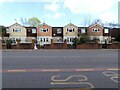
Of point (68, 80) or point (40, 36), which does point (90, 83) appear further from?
point (40, 36)

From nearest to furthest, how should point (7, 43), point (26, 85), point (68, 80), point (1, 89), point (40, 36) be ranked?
1. point (1, 89)
2. point (26, 85)
3. point (68, 80)
4. point (7, 43)
5. point (40, 36)

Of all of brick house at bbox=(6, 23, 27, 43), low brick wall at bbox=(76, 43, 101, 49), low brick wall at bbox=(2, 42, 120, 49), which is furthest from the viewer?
brick house at bbox=(6, 23, 27, 43)

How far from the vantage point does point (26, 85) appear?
27.0 feet

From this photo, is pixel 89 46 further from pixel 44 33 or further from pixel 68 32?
pixel 44 33

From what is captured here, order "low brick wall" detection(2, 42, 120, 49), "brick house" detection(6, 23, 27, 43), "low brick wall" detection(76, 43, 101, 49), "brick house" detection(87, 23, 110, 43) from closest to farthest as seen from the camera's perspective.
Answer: "low brick wall" detection(2, 42, 120, 49) < "low brick wall" detection(76, 43, 101, 49) < "brick house" detection(6, 23, 27, 43) < "brick house" detection(87, 23, 110, 43)

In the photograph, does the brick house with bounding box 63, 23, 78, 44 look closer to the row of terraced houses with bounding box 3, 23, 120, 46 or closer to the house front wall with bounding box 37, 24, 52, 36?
the row of terraced houses with bounding box 3, 23, 120, 46

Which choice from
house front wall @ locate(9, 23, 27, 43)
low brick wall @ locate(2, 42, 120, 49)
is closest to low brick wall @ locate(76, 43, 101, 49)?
low brick wall @ locate(2, 42, 120, 49)

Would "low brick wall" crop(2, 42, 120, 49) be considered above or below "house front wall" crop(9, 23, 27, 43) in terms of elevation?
below

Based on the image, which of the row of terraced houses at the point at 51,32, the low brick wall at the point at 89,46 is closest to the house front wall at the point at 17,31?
the row of terraced houses at the point at 51,32

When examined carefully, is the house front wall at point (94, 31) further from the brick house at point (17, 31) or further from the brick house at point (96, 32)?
the brick house at point (17, 31)

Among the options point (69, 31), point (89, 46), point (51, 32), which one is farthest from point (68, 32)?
point (89, 46)

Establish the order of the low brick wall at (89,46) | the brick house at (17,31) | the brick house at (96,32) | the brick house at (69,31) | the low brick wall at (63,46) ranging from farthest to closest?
the brick house at (96,32)
the brick house at (69,31)
the brick house at (17,31)
the low brick wall at (89,46)
the low brick wall at (63,46)

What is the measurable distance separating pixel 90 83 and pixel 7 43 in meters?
31.8

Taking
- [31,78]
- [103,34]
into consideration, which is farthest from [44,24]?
[31,78]
